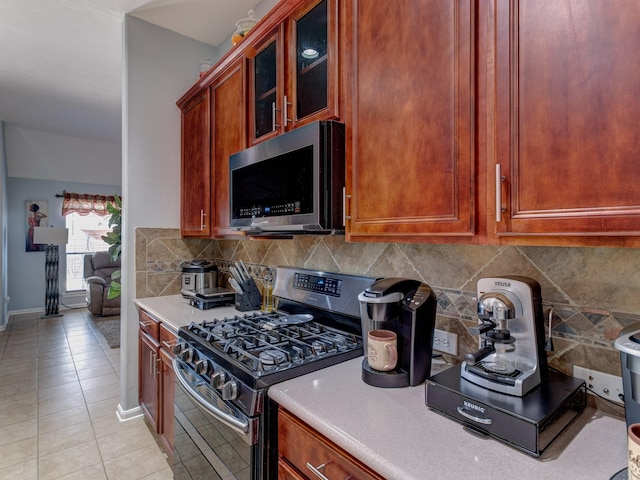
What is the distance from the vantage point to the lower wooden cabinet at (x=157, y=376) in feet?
6.21

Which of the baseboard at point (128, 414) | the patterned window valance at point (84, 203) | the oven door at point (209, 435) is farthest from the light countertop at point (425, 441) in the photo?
the patterned window valance at point (84, 203)

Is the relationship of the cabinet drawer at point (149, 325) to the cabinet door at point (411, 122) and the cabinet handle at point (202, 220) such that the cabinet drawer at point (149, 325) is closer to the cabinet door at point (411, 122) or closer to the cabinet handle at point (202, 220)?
the cabinet handle at point (202, 220)

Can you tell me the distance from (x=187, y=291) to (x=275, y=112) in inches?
55.9

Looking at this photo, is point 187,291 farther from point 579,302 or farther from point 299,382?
point 579,302

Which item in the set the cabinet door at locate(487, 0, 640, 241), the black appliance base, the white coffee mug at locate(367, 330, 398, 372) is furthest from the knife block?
the cabinet door at locate(487, 0, 640, 241)

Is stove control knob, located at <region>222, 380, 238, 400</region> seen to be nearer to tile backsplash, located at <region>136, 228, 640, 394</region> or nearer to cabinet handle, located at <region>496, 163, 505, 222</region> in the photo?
tile backsplash, located at <region>136, 228, 640, 394</region>

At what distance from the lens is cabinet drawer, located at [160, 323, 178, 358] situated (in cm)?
182

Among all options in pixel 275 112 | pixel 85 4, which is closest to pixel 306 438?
pixel 275 112

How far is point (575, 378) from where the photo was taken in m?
0.94

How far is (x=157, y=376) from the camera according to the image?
2055 mm

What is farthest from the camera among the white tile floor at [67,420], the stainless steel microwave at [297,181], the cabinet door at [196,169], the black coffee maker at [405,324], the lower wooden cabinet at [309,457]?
the cabinet door at [196,169]

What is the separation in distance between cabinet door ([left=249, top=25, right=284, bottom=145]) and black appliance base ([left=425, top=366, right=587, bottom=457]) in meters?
1.22

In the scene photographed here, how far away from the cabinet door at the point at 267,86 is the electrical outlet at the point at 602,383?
138cm

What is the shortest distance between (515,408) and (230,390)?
0.83m
